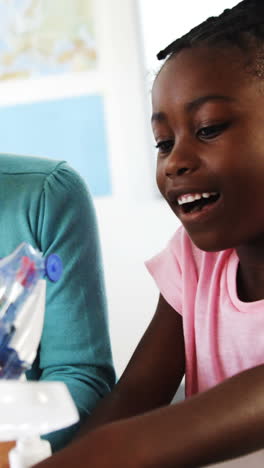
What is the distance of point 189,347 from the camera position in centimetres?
82

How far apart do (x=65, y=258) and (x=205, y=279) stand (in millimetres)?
179

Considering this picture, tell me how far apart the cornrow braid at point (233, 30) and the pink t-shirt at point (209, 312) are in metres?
0.26

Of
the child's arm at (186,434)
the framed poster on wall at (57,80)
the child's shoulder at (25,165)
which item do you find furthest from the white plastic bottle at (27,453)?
the framed poster on wall at (57,80)

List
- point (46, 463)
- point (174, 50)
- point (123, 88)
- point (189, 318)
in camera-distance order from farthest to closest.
Result: point (123, 88) → point (189, 318) → point (174, 50) → point (46, 463)

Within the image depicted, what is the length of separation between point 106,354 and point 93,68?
4.68ft

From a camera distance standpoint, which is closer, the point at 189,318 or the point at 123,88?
the point at 189,318

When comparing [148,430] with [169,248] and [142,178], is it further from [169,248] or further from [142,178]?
[142,178]

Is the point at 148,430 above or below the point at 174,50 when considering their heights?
below

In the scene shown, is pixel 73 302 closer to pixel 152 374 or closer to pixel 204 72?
pixel 152 374

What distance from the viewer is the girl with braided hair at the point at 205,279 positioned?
1.57 feet

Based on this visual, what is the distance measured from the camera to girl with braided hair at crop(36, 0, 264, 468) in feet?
1.57

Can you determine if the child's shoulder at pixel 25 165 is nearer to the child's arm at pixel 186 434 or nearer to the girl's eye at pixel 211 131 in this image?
the girl's eye at pixel 211 131

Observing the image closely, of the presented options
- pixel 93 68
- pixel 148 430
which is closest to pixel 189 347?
pixel 148 430

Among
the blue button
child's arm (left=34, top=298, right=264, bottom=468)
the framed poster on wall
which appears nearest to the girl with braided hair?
child's arm (left=34, top=298, right=264, bottom=468)
